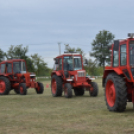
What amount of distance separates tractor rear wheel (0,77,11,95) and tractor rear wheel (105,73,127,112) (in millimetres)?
9660

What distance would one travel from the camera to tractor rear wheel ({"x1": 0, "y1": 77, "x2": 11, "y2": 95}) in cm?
1760

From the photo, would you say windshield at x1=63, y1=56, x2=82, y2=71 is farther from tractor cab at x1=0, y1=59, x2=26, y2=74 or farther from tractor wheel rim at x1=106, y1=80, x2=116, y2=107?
tractor wheel rim at x1=106, y1=80, x2=116, y2=107

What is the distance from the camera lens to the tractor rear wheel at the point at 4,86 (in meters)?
17.6

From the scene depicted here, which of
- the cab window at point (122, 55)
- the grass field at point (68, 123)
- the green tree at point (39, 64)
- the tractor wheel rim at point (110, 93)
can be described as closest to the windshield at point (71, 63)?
the tractor wheel rim at point (110, 93)

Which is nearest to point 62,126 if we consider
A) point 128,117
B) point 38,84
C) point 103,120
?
point 103,120

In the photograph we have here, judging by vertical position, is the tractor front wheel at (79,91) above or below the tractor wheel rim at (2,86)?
below

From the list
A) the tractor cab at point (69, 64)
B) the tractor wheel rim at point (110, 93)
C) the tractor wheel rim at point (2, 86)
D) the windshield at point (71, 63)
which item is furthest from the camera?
the tractor wheel rim at point (2, 86)

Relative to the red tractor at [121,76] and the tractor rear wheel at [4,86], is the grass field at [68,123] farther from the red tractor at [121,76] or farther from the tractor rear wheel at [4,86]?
the tractor rear wheel at [4,86]

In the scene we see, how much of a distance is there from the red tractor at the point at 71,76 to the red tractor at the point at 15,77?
7.98 feet

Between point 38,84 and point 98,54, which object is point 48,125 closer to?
point 38,84

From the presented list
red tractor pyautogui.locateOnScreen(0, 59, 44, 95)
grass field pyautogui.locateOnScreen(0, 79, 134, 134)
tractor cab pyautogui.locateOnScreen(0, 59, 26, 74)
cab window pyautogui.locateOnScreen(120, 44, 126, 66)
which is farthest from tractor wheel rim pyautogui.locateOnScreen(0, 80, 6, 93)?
cab window pyautogui.locateOnScreen(120, 44, 126, 66)

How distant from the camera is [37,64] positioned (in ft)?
220

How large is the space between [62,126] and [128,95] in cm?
281

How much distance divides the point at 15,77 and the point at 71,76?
4478mm
